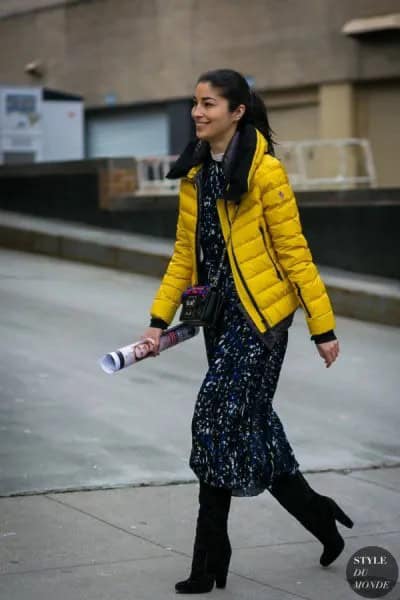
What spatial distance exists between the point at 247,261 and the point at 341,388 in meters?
4.73

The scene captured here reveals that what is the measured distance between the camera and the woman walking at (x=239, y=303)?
5.12 meters

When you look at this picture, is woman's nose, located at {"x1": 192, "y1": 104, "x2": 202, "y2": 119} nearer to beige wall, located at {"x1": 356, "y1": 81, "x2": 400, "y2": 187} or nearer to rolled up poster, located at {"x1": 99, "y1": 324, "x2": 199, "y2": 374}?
rolled up poster, located at {"x1": 99, "y1": 324, "x2": 199, "y2": 374}

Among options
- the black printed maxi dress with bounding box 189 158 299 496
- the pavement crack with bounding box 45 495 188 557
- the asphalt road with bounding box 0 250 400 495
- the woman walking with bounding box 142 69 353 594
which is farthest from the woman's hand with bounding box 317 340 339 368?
the asphalt road with bounding box 0 250 400 495

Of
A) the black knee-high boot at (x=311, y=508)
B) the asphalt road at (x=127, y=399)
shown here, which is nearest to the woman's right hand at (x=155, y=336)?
the black knee-high boot at (x=311, y=508)

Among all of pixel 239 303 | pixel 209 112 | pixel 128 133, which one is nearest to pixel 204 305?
pixel 239 303

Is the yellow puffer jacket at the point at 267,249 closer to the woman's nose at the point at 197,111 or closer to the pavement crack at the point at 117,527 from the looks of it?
the woman's nose at the point at 197,111

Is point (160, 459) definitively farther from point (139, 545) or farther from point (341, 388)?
point (341, 388)

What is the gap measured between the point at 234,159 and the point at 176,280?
21.1 inches

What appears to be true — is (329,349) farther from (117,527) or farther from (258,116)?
(117,527)

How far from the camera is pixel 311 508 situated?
17.7ft

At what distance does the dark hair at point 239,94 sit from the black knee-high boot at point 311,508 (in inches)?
49.8

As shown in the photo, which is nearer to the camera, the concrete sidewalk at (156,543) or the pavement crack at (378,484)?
the concrete sidewalk at (156,543)

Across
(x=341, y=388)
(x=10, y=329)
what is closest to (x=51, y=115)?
(x=10, y=329)

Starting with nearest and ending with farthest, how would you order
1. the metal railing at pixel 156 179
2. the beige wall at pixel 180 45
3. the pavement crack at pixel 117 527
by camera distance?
the pavement crack at pixel 117 527 < the metal railing at pixel 156 179 < the beige wall at pixel 180 45
